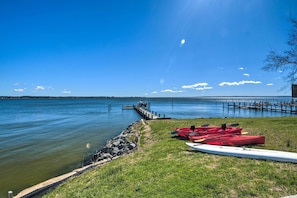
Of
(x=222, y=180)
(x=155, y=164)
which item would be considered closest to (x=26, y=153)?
(x=155, y=164)

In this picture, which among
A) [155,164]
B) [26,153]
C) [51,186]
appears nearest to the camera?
[155,164]

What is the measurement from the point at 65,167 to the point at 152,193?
313 inches

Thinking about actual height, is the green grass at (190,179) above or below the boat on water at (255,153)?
below

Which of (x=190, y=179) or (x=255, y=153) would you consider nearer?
(x=190, y=179)

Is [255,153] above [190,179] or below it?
above

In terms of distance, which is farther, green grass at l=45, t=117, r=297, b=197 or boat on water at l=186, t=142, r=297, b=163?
boat on water at l=186, t=142, r=297, b=163

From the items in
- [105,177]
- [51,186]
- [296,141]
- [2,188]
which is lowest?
[2,188]

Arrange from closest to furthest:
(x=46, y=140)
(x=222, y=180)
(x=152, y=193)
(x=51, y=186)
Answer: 1. (x=152, y=193)
2. (x=222, y=180)
3. (x=51, y=186)
4. (x=46, y=140)

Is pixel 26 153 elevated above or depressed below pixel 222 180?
below

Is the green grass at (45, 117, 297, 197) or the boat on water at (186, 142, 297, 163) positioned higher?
the boat on water at (186, 142, 297, 163)

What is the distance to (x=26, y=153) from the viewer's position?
13.7m

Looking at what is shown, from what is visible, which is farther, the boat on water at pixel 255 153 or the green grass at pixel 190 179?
the boat on water at pixel 255 153

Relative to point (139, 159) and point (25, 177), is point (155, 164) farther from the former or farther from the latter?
point (25, 177)

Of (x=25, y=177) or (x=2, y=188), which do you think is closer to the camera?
(x=2, y=188)
